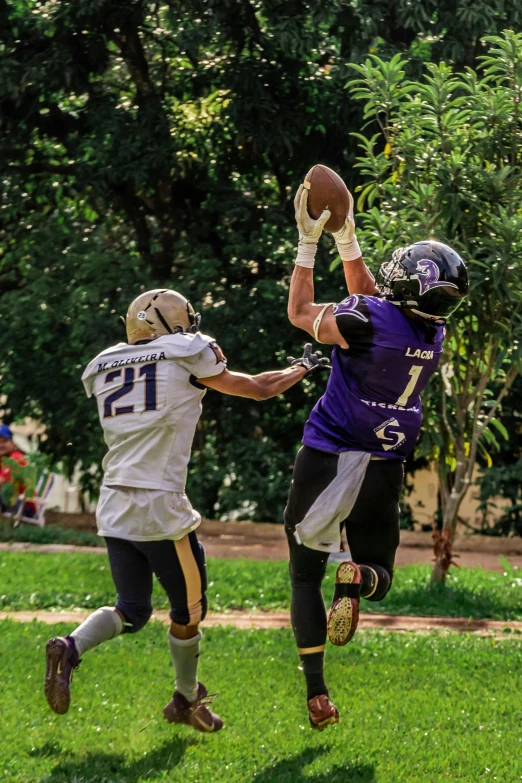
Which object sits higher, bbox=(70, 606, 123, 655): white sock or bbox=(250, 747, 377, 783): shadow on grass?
bbox=(70, 606, 123, 655): white sock

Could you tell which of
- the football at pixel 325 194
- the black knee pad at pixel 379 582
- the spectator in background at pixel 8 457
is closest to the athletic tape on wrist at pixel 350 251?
the football at pixel 325 194

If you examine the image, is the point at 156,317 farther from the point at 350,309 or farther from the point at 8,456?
the point at 8,456

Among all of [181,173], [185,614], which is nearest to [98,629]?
[185,614]

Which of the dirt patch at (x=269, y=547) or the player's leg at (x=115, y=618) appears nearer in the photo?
the player's leg at (x=115, y=618)

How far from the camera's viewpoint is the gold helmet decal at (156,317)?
5246 mm

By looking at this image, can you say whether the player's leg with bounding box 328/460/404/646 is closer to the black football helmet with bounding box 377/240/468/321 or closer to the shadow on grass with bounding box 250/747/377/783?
the shadow on grass with bounding box 250/747/377/783

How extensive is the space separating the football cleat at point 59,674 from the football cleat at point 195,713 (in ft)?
2.14

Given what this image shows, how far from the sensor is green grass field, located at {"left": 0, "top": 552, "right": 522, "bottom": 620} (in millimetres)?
8805

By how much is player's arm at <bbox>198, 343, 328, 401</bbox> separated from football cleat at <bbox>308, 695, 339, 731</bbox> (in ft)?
4.52

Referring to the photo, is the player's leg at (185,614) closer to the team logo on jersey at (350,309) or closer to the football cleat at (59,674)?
the football cleat at (59,674)

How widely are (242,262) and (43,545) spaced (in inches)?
153

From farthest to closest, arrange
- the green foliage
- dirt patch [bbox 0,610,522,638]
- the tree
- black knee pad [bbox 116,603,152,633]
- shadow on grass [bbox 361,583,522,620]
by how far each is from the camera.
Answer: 1. the green foliage
2. shadow on grass [bbox 361,583,522,620]
3. dirt patch [bbox 0,610,522,638]
4. the tree
5. black knee pad [bbox 116,603,152,633]

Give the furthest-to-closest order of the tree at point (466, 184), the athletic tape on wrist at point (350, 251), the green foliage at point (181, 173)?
the green foliage at point (181, 173) < the tree at point (466, 184) < the athletic tape on wrist at point (350, 251)

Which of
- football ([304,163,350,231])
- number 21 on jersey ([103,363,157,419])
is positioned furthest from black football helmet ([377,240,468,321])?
number 21 on jersey ([103,363,157,419])
